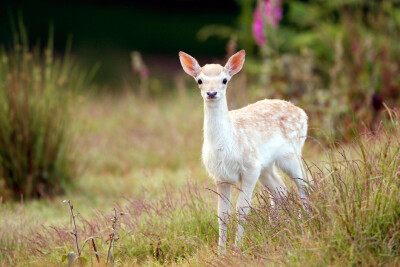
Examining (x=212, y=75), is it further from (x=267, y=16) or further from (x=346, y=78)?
(x=346, y=78)

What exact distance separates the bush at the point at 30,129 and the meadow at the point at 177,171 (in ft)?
0.04

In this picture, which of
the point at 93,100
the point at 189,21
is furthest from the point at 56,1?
the point at 93,100

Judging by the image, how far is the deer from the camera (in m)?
4.46

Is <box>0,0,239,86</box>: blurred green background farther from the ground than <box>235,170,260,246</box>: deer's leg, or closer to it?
farther from the ground

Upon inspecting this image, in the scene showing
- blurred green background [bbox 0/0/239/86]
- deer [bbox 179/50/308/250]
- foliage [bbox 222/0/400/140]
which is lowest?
deer [bbox 179/50/308/250]

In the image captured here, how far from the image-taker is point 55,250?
4621mm

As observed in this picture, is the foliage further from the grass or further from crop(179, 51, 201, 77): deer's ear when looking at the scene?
crop(179, 51, 201, 77): deer's ear

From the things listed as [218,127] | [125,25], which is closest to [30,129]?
[218,127]

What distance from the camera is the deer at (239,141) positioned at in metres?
4.46

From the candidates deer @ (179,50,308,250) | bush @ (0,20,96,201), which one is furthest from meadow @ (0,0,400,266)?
deer @ (179,50,308,250)

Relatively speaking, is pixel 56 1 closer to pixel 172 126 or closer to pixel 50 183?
pixel 172 126

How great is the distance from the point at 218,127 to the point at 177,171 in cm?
312

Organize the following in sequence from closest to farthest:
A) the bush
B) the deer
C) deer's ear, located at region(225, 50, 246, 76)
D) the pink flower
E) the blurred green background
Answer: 1. the deer
2. deer's ear, located at region(225, 50, 246, 76)
3. the bush
4. the pink flower
5. the blurred green background

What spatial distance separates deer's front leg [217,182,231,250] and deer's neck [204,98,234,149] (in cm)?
29
